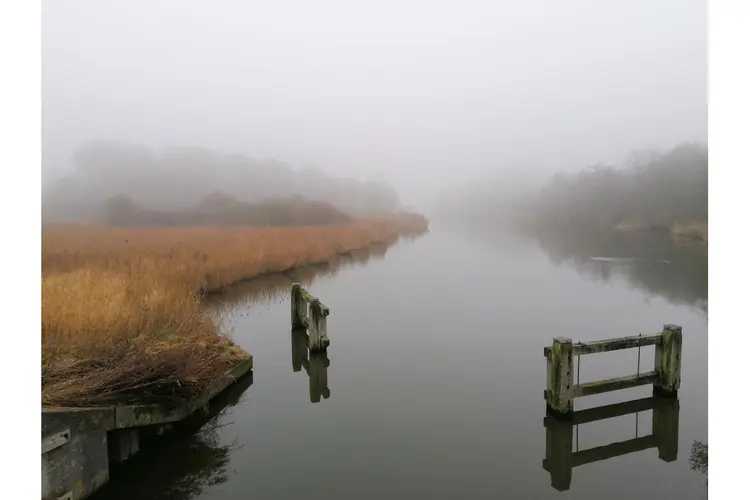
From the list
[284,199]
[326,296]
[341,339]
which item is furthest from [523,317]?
[284,199]

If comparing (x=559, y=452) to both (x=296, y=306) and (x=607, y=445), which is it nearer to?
(x=607, y=445)

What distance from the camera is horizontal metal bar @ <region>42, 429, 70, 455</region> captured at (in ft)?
5.36

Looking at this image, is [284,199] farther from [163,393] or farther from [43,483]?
[43,483]

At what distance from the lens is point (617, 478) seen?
2188 mm

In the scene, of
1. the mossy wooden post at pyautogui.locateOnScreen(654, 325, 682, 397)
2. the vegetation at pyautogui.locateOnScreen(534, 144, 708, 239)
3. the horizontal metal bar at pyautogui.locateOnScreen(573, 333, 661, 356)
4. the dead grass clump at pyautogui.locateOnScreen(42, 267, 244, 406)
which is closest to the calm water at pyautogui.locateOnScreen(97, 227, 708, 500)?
the mossy wooden post at pyautogui.locateOnScreen(654, 325, 682, 397)

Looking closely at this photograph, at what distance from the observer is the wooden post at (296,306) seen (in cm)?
450

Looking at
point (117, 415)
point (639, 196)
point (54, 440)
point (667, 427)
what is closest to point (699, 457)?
point (667, 427)

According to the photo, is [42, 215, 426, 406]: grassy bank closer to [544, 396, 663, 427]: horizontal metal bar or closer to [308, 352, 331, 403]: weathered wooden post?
[308, 352, 331, 403]: weathered wooden post

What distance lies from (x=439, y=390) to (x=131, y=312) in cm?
200

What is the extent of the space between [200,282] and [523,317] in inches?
123

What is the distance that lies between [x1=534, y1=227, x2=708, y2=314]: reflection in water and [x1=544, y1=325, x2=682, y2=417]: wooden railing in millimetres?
418

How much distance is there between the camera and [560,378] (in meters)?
2.49

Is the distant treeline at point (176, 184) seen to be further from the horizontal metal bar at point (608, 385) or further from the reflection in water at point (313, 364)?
the horizontal metal bar at point (608, 385)

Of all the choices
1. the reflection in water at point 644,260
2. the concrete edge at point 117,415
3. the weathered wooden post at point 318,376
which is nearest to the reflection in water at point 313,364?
the weathered wooden post at point 318,376
